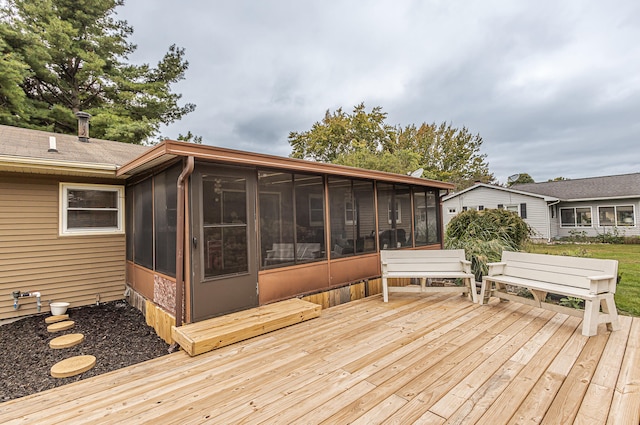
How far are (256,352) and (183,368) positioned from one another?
65cm

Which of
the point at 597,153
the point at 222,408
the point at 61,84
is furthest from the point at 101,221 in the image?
the point at 597,153

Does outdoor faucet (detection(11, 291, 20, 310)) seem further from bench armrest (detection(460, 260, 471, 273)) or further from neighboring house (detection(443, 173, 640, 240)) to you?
neighboring house (detection(443, 173, 640, 240))

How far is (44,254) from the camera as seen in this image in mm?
4859

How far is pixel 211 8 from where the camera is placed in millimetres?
7648

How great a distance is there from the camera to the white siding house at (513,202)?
15133mm

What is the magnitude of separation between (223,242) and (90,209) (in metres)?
3.53

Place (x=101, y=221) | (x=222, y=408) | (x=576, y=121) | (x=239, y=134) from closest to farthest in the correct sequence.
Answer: (x=222, y=408) < (x=101, y=221) < (x=239, y=134) < (x=576, y=121)

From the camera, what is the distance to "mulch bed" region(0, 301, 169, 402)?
Result: 302 cm

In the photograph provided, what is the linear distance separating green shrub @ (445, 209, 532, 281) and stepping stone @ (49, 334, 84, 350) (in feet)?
21.6

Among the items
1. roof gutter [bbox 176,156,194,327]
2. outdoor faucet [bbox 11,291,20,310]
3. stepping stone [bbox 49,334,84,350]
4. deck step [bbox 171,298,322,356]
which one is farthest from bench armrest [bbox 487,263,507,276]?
outdoor faucet [bbox 11,291,20,310]

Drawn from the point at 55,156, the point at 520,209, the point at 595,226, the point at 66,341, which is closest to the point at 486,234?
the point at 66,341

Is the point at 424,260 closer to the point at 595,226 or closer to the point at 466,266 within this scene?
the point at 466,266

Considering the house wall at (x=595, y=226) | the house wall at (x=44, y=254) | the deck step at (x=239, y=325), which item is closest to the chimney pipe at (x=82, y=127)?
the house wall at (x=44, y=254)

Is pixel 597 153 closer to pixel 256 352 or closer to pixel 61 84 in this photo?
pixel 256 352
